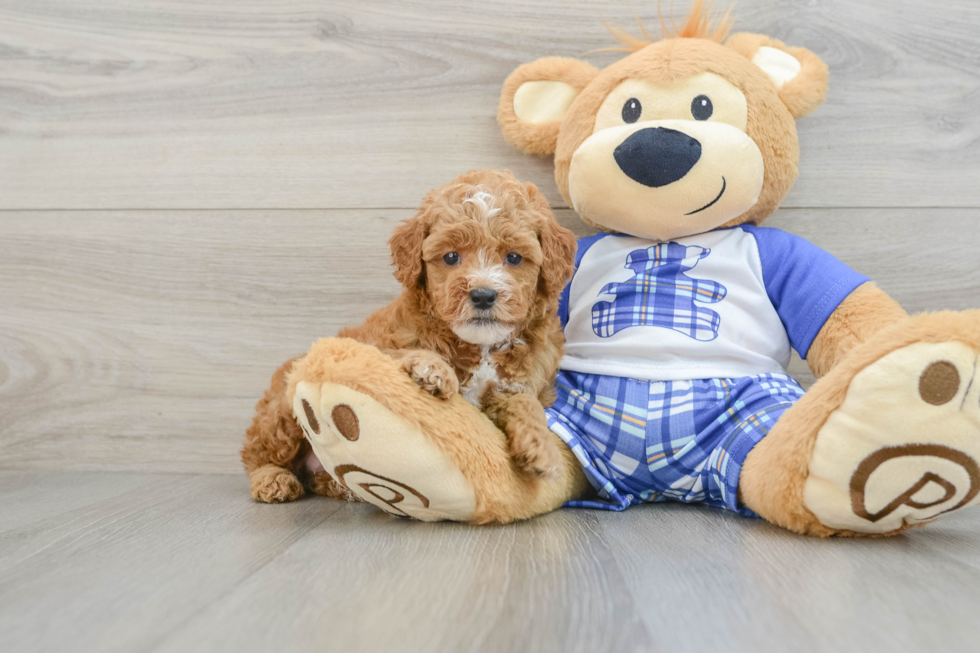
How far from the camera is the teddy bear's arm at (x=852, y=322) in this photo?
3.69 ft

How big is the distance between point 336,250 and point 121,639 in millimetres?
1037

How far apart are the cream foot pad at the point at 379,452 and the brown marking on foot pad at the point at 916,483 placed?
538 mm

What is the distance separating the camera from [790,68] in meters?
1.35

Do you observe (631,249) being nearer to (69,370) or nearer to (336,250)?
(336,250)

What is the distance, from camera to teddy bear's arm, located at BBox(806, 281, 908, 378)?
3.69 ft

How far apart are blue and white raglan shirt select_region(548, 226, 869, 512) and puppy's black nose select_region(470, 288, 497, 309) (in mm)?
290

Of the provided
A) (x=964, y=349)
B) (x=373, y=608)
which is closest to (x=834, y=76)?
(x=964, y=349)

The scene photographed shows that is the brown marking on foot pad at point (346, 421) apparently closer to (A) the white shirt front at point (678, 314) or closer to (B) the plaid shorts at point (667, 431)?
(B) the plaid shorts at point (667, 431)

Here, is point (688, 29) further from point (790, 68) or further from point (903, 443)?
point (903, 443)

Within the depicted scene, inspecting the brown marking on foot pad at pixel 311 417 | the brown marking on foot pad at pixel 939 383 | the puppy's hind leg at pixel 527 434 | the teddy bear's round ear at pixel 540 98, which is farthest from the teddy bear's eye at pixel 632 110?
the brown marking on foot pad at pixel 311 417

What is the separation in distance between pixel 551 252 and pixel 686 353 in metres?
0.32

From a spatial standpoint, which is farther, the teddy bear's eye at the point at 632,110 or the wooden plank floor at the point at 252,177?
the wooden plank floor at the point at 252,177

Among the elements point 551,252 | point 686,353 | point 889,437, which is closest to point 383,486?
point 551,252

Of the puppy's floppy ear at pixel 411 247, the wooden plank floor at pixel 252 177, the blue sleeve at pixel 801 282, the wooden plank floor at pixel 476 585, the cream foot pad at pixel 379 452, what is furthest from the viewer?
the wooden plank floor at pixel 252 177
